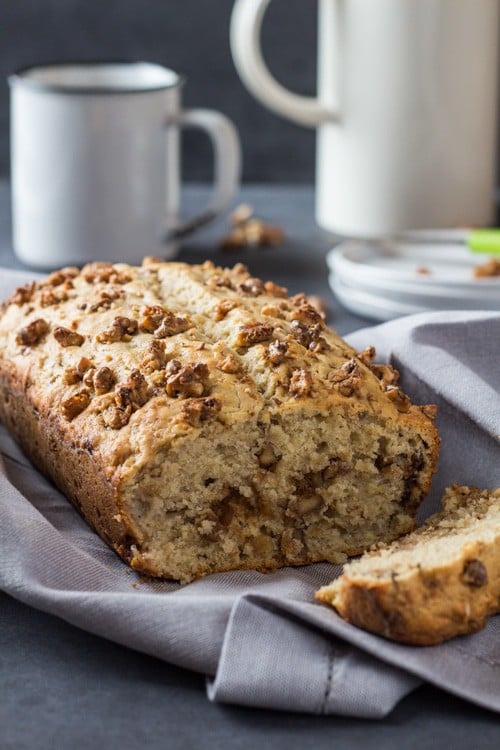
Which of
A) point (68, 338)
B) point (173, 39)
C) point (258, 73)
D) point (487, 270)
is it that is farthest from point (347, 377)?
point (173, 39)

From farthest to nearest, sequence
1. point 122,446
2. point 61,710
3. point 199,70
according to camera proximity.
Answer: point 199,70 < point 122,446 < point 61,710

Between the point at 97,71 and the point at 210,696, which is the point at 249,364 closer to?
the point at 210,696

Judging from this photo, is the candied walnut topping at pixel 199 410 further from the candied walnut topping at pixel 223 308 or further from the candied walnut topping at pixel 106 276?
the candied walnut topping at pixel 106 276

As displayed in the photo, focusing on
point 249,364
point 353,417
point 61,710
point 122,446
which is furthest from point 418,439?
point 61,710

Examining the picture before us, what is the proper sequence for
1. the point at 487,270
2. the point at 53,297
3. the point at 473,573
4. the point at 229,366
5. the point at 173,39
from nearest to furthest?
the point at 473,573 → the point at 229,366 → the point at 53,297 → the point at 487,270 → the point at 173,39

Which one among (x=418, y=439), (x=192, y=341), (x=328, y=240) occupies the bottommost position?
(x=328, y=240)

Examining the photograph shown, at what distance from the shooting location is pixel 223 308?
2428 mm

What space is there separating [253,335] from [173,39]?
9.59 ft

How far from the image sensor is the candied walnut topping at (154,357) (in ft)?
7.22

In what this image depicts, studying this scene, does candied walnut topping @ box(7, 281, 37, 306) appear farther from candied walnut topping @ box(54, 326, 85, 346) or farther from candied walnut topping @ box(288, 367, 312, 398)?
candied walnut topping @ box(288, 367, 312, 398)

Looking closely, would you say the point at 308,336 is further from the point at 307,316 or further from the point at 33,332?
the point at 33,332

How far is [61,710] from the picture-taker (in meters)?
1.79

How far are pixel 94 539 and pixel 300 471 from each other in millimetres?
409

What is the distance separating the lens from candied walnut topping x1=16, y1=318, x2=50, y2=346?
251cm
